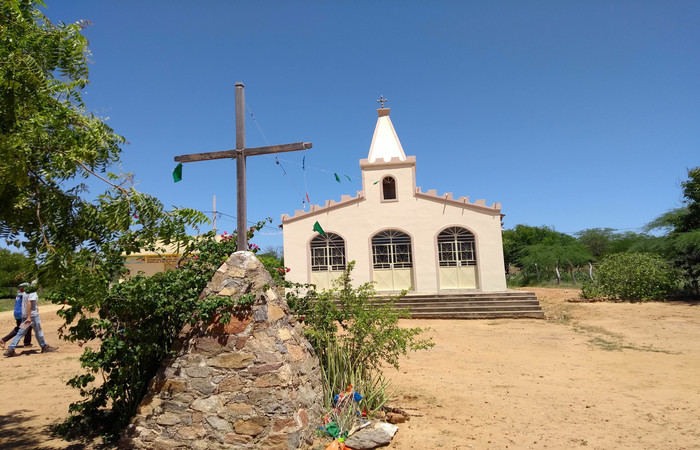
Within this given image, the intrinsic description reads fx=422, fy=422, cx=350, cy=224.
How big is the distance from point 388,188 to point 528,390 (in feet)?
37.2

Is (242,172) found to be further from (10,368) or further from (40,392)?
(10,368)

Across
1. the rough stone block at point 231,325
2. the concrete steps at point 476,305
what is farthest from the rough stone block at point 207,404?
the concrete steps at point 476,305

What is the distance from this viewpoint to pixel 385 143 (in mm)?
17203

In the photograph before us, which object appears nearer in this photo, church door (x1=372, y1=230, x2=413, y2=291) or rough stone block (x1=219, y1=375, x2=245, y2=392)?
rough stone block (x1=219, y1=375, x2=245, y2=392)

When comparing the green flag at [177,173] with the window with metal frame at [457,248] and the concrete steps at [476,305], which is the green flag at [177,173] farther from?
the window with metal frame at [457,248]

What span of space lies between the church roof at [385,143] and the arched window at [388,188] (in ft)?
2.61

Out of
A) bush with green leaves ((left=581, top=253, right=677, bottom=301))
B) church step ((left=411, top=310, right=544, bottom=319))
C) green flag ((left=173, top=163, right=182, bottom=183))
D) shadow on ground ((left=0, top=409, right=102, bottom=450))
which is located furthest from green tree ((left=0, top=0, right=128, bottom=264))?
bush with green leaves ((left=581, top=253, right=677, bottom=301))

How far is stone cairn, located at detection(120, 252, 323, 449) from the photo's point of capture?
13.4ft

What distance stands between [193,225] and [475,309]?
12295mm

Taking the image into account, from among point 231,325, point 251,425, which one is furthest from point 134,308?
point 251,425

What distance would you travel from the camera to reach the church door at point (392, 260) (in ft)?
53.3

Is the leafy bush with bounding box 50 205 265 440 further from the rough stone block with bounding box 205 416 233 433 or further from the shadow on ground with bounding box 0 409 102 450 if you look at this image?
the rough stone block with bounding box 205 416 233 433

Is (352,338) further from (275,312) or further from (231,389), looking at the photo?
(231,389)

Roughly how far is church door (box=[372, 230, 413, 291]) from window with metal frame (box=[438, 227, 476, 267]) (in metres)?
1.26
